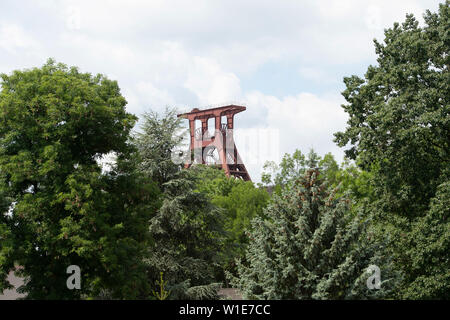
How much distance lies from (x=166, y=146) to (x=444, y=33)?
1458cm

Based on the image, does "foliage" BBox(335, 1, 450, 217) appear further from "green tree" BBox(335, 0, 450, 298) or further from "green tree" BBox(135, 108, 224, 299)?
"green tree" BBox(135, 108, 224, 299)

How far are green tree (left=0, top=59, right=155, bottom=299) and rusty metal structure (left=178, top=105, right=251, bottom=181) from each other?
57.9 metres

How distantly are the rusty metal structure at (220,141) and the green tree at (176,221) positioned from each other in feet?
176

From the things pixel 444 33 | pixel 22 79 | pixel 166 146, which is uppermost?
pixel 444 33

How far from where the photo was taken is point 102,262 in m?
21.8

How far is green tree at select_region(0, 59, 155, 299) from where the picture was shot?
21.7 metres

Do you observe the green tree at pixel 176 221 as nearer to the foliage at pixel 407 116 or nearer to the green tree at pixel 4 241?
the green tree at pixel 4 241

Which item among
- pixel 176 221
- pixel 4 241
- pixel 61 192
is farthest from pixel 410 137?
pixel 4 241

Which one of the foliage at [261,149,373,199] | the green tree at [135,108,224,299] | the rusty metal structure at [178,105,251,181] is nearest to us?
the green tree at [135,108,224,299]

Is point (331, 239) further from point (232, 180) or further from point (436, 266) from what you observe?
point (232, 180)

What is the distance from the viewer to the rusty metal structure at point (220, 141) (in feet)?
273

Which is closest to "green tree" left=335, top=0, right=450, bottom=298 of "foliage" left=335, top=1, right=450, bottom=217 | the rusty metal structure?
"foliage" left=335, top=1, right=450, bottom=217

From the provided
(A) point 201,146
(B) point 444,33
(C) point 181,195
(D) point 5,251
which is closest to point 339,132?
(B) point 444,33
